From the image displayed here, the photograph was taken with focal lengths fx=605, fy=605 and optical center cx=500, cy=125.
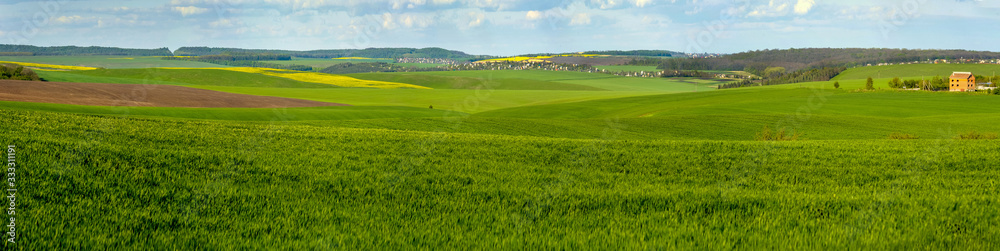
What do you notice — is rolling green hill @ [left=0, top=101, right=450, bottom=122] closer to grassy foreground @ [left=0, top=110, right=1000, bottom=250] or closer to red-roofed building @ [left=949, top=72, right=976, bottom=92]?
grassy foreground @ [left=0, top=110, right=1000, bottom=250]

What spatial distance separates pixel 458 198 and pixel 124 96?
50.2 meters

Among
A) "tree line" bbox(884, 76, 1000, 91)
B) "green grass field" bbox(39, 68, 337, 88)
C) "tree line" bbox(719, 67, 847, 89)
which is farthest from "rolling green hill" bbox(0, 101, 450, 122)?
"tree line" bbox(719, 67, 847, 89)

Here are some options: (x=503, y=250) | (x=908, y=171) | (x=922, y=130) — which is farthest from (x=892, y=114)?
(x=503, y=250)

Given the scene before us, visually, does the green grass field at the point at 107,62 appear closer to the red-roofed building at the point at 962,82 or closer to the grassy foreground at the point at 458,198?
the grassy foreground at the point at 458,198

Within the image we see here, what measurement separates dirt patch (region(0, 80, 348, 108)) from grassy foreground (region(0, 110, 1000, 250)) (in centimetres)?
3342

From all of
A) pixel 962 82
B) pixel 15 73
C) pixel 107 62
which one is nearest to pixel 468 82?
pixel 15 73

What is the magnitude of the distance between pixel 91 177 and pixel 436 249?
580cm

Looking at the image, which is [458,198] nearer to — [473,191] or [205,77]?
[473,191]

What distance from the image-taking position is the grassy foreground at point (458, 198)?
24.0ft

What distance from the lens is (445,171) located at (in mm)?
11969

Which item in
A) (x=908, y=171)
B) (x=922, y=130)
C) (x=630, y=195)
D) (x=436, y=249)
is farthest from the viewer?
(x=922, y=130)

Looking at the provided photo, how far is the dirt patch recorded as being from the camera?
43000mm

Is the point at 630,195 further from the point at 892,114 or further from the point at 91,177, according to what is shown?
the point at 892,114

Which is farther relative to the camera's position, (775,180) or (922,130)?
(922,130)
